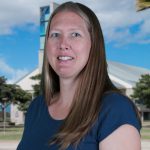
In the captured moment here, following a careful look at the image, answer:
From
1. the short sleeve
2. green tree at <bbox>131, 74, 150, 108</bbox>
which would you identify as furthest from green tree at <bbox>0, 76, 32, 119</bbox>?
the short sleeve

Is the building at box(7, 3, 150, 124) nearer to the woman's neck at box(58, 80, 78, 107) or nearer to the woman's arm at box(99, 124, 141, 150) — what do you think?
the woman's neck at box(58, 80, 78, 107)

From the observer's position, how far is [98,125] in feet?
6.21

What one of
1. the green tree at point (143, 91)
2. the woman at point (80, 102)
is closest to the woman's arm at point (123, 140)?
the woman at point (80, 102)

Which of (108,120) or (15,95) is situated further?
(15,95)

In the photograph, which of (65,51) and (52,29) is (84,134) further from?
(52,29)

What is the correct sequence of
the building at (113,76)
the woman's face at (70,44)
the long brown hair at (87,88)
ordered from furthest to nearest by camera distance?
the building at (113,76) → the woman's face at (70,44) → the long brown hair at (87,88)

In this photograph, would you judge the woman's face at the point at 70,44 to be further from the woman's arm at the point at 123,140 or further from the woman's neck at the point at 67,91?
the woman's arm at the point at 123,140

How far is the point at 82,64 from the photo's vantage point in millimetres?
2070

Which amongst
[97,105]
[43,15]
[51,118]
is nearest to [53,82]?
[51,118]

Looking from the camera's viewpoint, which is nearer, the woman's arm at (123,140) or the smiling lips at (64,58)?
the woman's arm at (123,140)

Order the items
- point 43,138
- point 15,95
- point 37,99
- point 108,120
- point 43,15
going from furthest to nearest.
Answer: point 43,15 → point 15,95 → point 37,99 → point 43,138 → point 108,120

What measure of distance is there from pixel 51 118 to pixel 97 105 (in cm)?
28

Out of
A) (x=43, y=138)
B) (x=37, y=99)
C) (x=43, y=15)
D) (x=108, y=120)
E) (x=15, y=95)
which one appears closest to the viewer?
(x=108, y=120)

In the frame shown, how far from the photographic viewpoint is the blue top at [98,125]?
6.09ft
